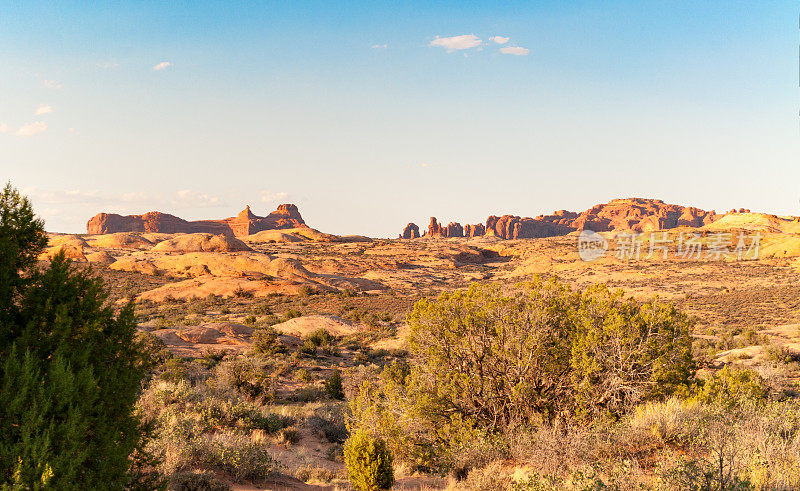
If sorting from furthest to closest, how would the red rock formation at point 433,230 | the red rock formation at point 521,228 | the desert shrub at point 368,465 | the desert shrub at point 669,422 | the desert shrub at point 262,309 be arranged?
1. the red rock formation at point 433,230
2. the red rock formation at point 521,228
3. the desert shrub at point 262,309
4. the desert shrub at point 368,465
5. the desert shrub at point 669,422

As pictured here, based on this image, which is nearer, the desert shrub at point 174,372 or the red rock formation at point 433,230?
the desert shrub at point 174,372

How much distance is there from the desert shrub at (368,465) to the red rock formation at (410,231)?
186610mm

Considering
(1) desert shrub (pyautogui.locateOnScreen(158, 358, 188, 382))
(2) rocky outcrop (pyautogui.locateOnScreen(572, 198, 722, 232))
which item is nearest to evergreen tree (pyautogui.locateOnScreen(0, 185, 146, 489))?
(1) desert shrub (pyautogui.locateOnScreen(158, 358, 188, 382))

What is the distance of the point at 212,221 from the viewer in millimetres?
147125

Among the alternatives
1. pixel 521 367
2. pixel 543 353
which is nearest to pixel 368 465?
pixel 521 367

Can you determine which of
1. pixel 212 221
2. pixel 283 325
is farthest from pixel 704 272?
pixel 212 221

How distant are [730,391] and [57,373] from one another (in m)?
12.8

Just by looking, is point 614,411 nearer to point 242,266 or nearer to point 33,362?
point 33,362

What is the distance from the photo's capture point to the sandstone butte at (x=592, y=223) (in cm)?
17512

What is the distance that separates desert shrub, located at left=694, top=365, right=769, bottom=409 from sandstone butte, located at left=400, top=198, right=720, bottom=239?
16264 cm

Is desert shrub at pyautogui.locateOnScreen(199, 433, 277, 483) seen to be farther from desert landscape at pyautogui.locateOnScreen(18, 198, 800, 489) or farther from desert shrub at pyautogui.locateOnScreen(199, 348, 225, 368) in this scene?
desert shrub at pyautogui.locateOnScreen(199, 348, 225, 368)

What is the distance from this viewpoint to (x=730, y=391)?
34.3ft

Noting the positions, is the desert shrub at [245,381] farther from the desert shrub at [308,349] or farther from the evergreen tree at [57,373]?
the evergreen tree at [57,373]

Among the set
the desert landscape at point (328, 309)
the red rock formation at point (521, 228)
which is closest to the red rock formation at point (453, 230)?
the red rock formation at point (521, 228)
